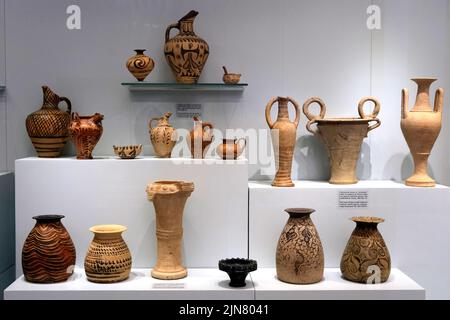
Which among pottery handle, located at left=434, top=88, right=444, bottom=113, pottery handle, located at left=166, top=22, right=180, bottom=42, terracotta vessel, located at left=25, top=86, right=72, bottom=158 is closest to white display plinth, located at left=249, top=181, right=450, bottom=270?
pottery handle, located at left=434, top=88, right=444, bottom=113

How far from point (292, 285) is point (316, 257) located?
7.2 inches

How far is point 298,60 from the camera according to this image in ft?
11.4

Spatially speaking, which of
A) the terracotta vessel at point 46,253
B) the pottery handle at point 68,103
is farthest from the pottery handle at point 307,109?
the terracotta vessel at point 46,253

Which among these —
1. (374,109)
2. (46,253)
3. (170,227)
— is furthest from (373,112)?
(46,253)

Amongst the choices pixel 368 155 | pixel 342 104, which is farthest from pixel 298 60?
pixel 368 155

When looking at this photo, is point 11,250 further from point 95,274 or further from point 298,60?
point 298,60

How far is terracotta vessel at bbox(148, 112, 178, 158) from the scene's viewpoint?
3170 mm

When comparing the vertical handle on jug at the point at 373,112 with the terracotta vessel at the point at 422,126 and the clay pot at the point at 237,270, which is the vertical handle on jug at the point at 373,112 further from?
the clay pot at the point at 237,270

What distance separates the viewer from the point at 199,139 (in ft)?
10.4

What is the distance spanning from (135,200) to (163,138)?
0.37m

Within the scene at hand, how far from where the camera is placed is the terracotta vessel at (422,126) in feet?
10.7

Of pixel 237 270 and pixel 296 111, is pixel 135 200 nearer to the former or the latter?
pixel 237 270

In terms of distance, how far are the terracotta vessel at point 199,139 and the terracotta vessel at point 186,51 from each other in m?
0.29
